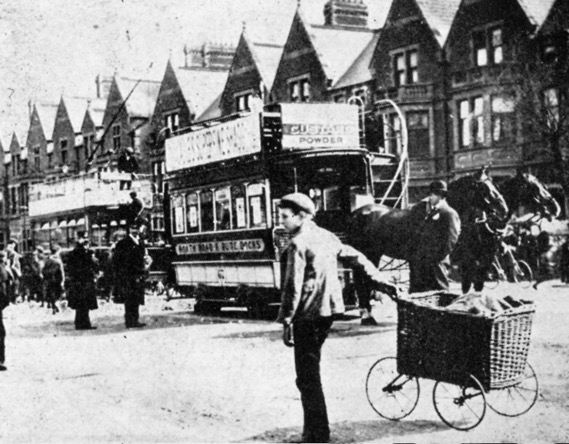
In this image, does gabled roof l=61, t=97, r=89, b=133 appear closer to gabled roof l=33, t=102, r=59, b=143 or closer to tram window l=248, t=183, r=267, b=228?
gabled roof l=33, t=102, r=59, b=143

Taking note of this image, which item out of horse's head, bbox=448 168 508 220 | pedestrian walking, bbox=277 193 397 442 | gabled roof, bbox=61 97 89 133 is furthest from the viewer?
gabled roof, bbox=61 97 89 133

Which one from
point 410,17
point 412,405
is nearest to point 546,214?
point 412,405

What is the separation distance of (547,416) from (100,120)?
49065 millimetres

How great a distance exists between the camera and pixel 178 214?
18609mm

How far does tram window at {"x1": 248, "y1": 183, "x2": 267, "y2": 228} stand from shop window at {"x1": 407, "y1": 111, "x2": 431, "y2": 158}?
59.3 feet

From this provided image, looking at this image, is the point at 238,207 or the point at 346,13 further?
the point at 346,13

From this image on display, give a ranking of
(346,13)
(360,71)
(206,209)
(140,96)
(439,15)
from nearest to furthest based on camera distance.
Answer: (206,209) → (439,15) → (360,71) → (346,13) → (140,96)

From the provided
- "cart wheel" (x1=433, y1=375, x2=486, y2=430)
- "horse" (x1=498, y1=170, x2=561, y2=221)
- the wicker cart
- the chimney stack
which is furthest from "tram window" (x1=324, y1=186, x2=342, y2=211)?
the chimney stack

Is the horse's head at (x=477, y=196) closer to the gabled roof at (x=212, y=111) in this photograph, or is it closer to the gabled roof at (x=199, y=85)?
the gabled roof at (x=212, y=111)

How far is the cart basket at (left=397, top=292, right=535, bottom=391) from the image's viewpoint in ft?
19.8

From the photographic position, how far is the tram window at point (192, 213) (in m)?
17.9

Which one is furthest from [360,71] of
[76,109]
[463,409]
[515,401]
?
[463,409]

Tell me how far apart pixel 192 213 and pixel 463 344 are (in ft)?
40.8

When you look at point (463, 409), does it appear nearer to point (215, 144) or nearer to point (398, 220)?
point (398, 220)
